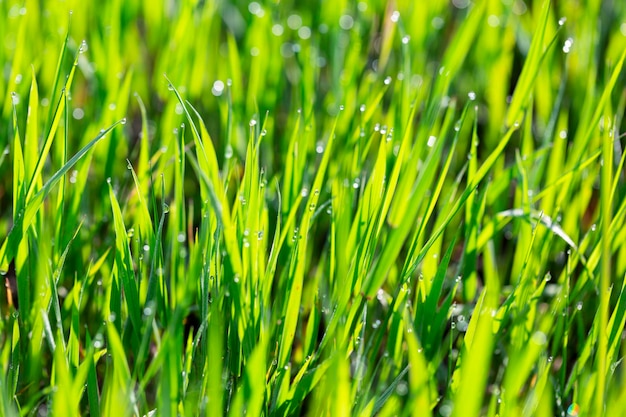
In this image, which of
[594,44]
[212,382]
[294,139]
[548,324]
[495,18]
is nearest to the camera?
[212,382]

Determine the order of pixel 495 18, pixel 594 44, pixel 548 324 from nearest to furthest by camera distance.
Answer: pixel 548 324 → pixel 594 44 → pixel 495 18

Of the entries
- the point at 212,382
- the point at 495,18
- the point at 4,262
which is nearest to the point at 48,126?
the point at 4,262

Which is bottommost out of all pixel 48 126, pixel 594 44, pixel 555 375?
pixel 555 375

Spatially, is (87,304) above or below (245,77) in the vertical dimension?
below

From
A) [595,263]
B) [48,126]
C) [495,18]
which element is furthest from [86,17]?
[595,263]

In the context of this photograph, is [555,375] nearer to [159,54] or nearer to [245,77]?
[245,77]

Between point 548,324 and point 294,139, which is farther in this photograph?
point 294,139

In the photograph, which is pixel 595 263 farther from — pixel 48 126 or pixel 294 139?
pixel 48 126
